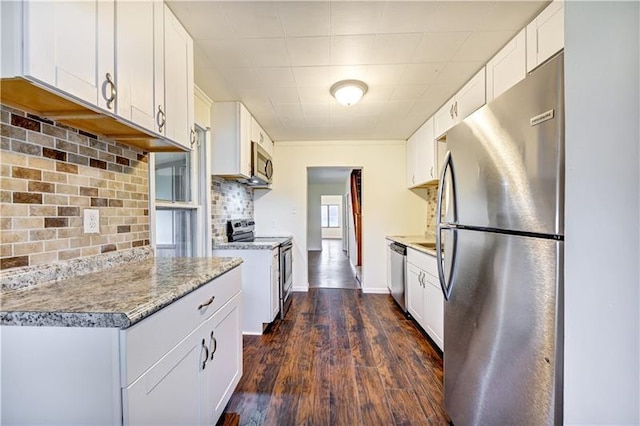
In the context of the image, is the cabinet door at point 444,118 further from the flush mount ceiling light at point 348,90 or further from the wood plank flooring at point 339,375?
the wood plank flooring at point 339,375

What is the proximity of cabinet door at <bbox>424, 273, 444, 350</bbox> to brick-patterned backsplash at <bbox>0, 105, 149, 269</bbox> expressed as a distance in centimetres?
222

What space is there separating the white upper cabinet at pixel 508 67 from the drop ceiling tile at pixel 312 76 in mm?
1153

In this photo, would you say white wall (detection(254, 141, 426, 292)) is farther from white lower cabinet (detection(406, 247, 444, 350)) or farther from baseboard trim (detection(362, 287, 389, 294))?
white lower cabinet (detection(406, 247, 444, 350))

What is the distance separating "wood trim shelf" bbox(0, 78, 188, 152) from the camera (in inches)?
34.4

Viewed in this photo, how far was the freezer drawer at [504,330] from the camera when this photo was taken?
2.96 feet

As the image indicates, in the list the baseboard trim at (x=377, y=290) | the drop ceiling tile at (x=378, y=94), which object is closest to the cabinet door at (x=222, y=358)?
the drop ceiling tile at (x=378, y=94)

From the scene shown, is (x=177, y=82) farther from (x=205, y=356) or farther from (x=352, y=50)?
(x=205, y=356)

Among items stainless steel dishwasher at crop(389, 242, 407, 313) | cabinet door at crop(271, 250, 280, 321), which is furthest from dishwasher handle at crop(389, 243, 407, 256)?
cabinet door at crop(271, 250, 280, 321)

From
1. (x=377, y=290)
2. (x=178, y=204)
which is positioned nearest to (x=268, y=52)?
(x=178, y=204)

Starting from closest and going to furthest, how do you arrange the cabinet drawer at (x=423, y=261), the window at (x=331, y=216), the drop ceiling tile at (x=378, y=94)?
the cabinet drawer at (x=423, y=261) → the drop ceiling tile at (x=378, y=94) → the window at (x=331, y=216)

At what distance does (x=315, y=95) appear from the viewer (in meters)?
2.61

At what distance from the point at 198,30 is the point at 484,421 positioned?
2496 millimetres

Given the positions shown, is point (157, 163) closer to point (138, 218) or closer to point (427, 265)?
point (138, 218)

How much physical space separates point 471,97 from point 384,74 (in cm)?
73
